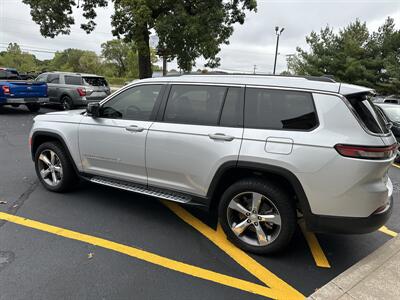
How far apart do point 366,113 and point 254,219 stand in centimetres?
143

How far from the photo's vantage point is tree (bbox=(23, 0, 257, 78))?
46.6ft

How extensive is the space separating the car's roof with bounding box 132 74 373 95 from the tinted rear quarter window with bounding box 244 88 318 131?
0.08m

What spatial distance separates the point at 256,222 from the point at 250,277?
539mm

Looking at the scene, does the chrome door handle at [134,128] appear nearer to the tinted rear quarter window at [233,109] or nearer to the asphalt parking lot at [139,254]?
the tinted rear quarter window at [233,109]

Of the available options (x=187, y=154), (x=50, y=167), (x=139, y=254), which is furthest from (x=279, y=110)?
(x=50, y=167)

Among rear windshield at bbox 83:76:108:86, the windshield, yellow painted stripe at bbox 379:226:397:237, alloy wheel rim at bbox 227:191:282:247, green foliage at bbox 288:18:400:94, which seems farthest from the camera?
green foliage at bbox 288:18:400:94

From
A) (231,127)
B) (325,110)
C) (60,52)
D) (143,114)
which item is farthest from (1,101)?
(60,52)

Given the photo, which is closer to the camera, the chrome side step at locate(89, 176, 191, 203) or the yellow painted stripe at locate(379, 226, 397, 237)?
the chrome side step at locate(89, 176, 191, 203)

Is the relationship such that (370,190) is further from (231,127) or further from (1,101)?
(1,101)

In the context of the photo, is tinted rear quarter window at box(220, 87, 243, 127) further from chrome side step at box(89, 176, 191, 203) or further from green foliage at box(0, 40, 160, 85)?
green foliage at box(0, 40, 160, 85)

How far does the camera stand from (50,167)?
15.3 ft

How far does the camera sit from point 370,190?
274cm

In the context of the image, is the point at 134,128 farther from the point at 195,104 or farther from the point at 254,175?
the point at 254,175

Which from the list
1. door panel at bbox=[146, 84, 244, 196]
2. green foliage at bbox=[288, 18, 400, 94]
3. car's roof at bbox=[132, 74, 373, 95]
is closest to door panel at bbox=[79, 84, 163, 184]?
door panel at bbox=[146, 84, 244, 196]
